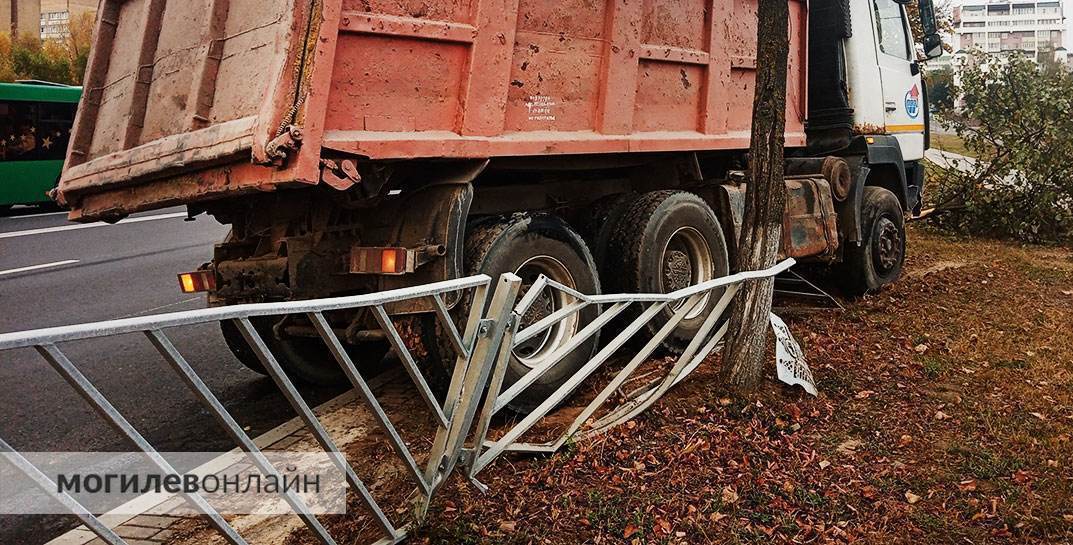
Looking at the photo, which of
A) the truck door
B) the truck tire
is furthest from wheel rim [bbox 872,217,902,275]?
the truck tire

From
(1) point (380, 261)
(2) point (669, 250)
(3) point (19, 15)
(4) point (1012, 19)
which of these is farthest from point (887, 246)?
(4) point (1012, 19)

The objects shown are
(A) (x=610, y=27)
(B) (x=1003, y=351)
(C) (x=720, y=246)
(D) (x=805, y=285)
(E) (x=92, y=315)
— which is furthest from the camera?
(D) (x=805, y=285)

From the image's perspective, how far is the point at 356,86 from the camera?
428cm

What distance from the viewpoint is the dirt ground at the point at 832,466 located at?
3.60 meters

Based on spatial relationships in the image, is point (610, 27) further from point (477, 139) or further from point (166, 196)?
point (166, 196)

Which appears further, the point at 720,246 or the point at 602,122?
the point at 720,246

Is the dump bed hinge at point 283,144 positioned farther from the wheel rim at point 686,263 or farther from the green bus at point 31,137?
the green bus at point 31,137

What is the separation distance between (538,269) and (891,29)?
18.8 ft

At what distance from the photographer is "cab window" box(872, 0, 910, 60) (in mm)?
8711

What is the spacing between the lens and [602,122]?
5680 millimetres

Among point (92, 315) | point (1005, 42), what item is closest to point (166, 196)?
point (92, 315)

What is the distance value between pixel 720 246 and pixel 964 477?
2.97 metres

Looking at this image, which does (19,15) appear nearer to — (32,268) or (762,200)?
(32,268)

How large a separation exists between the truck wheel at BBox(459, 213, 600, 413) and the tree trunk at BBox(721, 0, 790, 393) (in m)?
0.88
